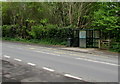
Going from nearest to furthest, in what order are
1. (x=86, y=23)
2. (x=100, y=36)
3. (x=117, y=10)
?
(x=117, y=10), (x=100, y=36), (x=86, y=23)

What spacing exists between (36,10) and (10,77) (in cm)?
2472

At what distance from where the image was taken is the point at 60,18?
2766cm

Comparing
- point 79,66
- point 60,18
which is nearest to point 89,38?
point 60,18

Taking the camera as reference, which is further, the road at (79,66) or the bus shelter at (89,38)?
the bus shelter at (89,38)

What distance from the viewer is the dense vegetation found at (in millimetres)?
17484

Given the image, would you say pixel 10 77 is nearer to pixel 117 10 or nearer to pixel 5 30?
pixel 117 10

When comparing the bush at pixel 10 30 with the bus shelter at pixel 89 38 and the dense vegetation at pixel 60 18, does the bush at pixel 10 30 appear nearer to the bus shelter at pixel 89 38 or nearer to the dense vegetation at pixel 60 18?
the dense vegetation at pixel 60 18

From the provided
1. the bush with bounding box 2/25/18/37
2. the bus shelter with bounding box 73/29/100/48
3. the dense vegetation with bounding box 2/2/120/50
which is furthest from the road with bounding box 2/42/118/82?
the bush with bounding box 2/25/18/37

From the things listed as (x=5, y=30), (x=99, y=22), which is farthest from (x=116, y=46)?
(x=5, y=30)

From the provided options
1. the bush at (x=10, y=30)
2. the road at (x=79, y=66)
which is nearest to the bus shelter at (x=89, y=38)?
the road at (x=79, y=66)

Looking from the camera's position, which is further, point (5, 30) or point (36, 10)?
point (5, 30)

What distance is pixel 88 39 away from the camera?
2070cm

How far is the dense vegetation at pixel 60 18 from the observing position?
17.5m

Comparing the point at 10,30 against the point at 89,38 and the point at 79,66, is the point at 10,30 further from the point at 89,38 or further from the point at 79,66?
the point at 79,66
